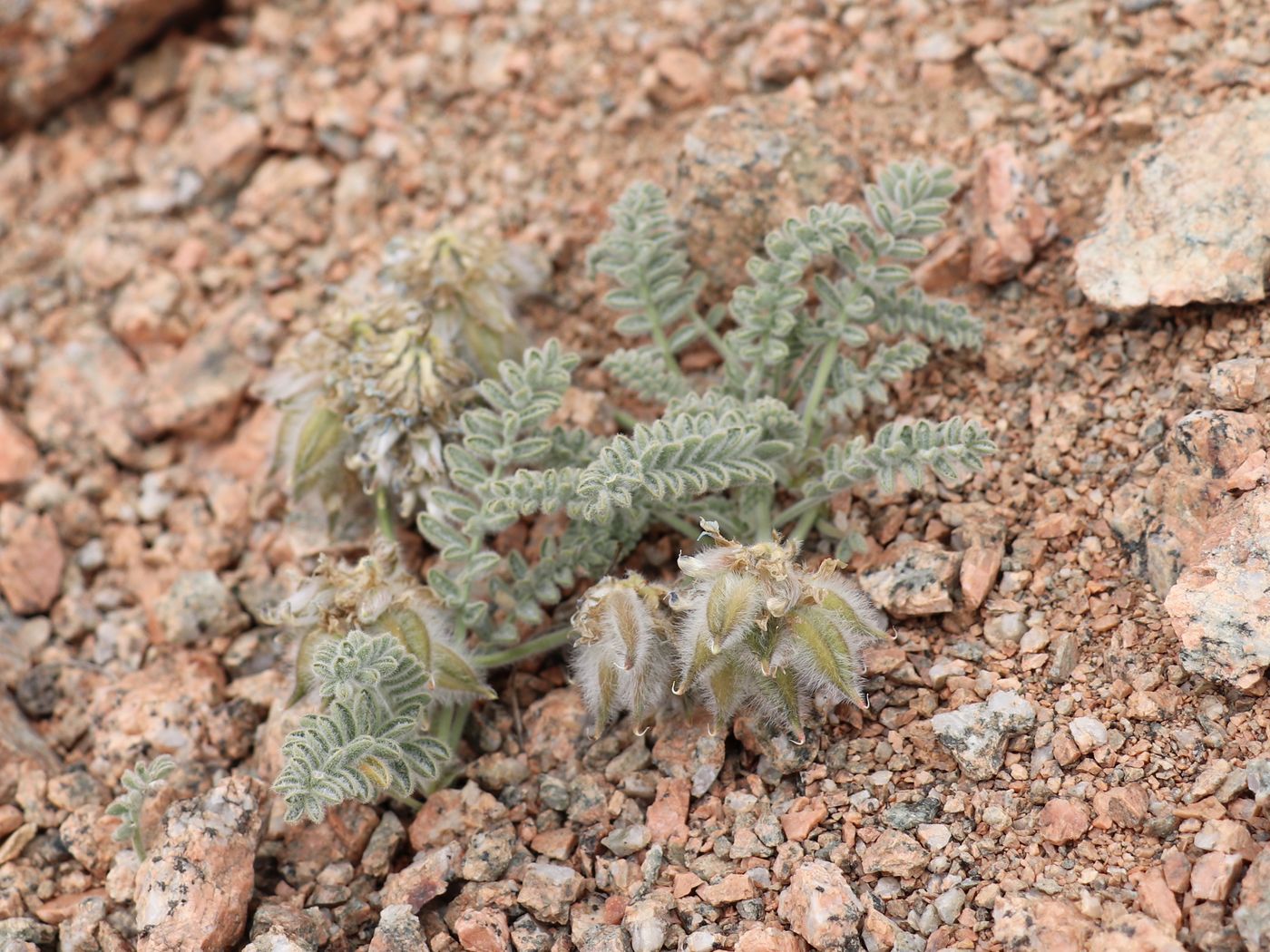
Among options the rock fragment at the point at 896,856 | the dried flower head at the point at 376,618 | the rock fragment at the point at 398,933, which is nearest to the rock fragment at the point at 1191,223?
the rock fragment at the point at 896,856

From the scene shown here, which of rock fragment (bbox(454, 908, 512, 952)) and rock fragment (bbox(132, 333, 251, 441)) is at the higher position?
rock fragment (bbox(132, 333, 251, 441))

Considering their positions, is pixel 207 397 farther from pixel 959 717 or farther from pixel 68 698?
pixel 959 717

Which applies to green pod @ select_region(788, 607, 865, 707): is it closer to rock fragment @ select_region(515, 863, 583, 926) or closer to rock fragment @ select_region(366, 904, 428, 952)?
rock fragment @ select_region(515, 863, 583, 926)

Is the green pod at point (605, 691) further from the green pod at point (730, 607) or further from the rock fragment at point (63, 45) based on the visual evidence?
the rock fragment at point (63, 45)

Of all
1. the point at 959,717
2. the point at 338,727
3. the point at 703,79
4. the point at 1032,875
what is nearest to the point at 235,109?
the point at 703,79

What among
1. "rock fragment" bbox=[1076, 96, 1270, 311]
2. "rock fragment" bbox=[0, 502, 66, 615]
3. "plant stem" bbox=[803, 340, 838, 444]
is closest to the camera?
"rock fragment" bbox=[1076, 96, 1270, 311]

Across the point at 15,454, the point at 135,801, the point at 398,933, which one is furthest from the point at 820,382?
the point at 15,454

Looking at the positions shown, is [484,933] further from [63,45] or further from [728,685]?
[63,45]

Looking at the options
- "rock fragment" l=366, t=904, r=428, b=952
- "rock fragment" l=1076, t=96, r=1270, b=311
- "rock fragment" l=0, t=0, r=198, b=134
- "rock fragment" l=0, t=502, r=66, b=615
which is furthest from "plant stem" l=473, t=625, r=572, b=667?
"rock fragment" l=0, t=0, r=198, b=134
